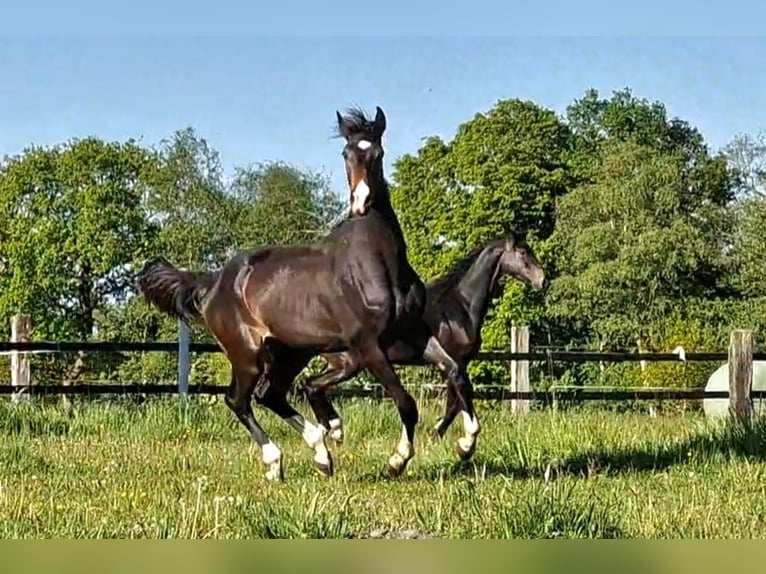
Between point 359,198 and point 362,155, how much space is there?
10.1 inches

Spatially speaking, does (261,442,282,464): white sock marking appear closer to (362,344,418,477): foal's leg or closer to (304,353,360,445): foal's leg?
(362,344,418,477): foal's leg

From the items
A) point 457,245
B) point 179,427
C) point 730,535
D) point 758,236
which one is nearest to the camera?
point 730,535

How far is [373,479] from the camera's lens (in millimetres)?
6352

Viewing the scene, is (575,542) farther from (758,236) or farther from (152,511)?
(758,236)

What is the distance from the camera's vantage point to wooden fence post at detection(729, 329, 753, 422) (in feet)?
37.5

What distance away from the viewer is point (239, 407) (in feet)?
21.5

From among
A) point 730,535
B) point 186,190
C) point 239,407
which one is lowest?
point 730,535

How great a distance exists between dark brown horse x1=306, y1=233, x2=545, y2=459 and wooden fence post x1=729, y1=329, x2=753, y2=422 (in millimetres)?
3816

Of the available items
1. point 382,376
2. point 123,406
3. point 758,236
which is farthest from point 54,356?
point 382,376

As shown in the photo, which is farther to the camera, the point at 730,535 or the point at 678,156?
the point at 678,156

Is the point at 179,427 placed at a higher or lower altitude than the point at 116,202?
lower

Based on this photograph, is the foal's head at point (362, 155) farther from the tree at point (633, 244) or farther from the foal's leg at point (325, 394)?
the tree at point (633, 244)

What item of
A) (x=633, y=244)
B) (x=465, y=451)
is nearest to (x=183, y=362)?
(x=465, y=451)

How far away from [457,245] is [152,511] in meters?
13.3
